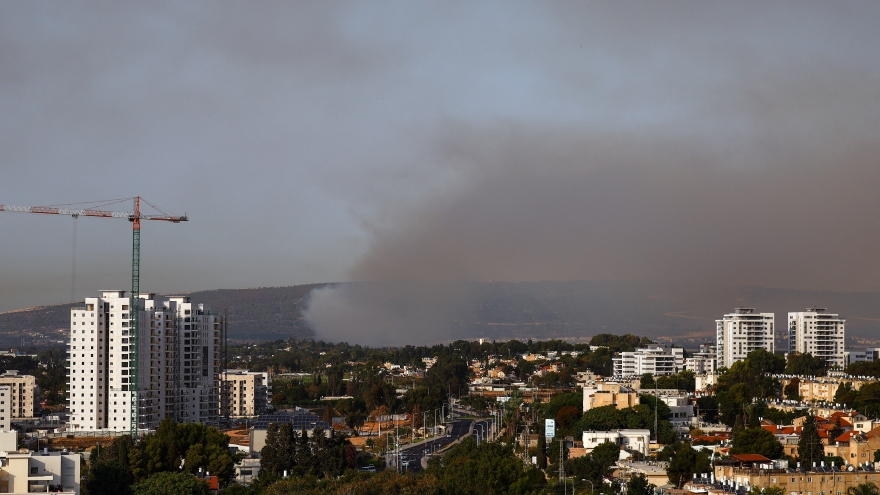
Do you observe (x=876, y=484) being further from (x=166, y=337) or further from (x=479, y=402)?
(x=479, y=402)

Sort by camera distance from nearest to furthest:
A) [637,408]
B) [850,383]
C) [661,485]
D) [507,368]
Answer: [661,485]
[637,408]
[850,383]
[507,368]

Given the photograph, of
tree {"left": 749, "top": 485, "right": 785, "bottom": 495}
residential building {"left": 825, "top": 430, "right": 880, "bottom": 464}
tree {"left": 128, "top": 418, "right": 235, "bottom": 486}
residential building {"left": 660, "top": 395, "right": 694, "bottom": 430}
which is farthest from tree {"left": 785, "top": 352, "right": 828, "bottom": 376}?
tree {"left": 749, "top": 485, "right": 785, "bottom": 495}

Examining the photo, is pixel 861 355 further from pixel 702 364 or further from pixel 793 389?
pixel 793 389

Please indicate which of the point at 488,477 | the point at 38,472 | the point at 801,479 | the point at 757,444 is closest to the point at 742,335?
the point at 757,444

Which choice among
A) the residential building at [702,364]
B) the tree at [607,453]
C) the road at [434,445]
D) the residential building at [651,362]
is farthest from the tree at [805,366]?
the tree at [607,453]

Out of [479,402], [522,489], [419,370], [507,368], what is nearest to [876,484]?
[522,489]

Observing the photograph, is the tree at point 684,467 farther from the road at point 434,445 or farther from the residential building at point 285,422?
the residential building at point 285,422
